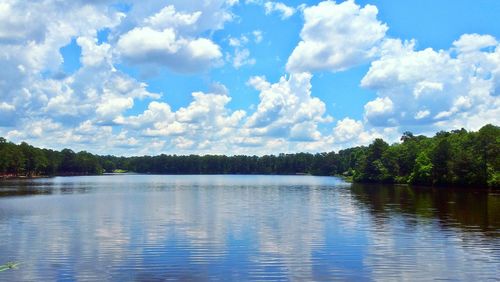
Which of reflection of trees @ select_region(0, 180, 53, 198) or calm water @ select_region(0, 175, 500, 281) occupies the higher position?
reflection of trees @ select_region(0, 180, 53, 198)

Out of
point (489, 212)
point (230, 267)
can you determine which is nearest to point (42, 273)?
point (230, 267)

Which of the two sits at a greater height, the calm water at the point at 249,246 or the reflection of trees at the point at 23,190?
the reflection of trees at the point at 23,190

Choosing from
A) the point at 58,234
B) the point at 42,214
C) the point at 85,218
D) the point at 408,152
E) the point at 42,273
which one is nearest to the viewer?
the point at 42,273

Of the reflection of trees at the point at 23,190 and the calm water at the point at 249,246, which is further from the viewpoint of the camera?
the reflection of trees at the point at 23,190

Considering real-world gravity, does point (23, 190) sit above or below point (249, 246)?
above

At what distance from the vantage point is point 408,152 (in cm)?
14475

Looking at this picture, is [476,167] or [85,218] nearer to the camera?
[85,218]

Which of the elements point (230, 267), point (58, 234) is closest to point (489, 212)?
point (230, 267)

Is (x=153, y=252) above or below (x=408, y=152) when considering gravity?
below

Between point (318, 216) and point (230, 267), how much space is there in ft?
84.5

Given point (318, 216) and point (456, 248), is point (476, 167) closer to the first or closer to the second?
point (318, 216)

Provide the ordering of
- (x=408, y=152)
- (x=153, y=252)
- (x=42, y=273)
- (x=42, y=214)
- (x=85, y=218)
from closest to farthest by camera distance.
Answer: (x=42, y=273) < (x=153, y=252) < (x=85, y=218) < (x=42, y=214) < (x=408, y=152)

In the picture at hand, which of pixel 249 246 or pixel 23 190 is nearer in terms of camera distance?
pixel 249 246

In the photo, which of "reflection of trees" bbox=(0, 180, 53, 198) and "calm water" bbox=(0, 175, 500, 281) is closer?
"calm water" bbox=(0, 175, 500, 281)
